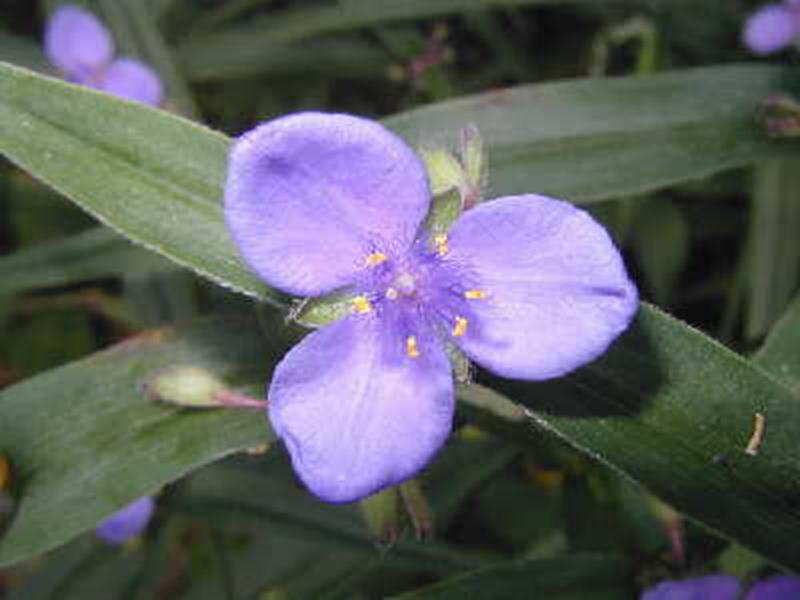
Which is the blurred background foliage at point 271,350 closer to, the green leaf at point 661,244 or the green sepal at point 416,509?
the green leaf at point 661,244

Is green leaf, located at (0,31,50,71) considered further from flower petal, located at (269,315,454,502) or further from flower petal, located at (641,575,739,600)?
flower petal, located at (641,575,739,600)

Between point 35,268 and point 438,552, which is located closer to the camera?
point 35,268

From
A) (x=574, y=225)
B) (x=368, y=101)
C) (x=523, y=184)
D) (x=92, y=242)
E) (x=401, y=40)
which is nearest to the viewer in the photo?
(x=574, y=225)

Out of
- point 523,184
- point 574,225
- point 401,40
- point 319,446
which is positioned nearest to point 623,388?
point 574,225

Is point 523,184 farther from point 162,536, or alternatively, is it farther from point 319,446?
point 162,536

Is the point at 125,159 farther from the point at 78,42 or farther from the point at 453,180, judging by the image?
the point at 78,42

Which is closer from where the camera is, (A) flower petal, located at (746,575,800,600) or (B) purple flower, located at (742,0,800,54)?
(A) flower petal, located at (746,575,800,600)

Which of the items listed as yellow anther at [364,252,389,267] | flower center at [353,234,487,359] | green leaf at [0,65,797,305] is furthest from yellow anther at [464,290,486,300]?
green leaf at [0,65,797,305]

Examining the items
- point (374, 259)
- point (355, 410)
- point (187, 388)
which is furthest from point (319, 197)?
point (187, 388)
